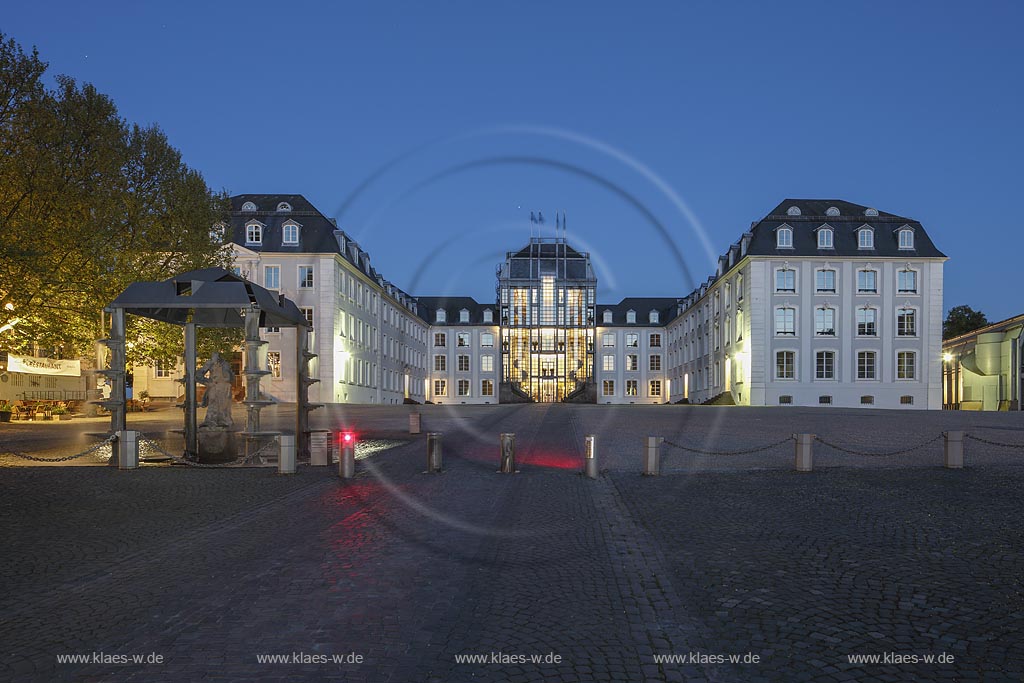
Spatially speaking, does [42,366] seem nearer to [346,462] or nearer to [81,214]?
[81,214]

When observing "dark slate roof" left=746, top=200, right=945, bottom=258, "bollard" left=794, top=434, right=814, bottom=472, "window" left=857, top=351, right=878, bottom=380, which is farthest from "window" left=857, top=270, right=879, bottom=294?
"bollard" left=794, top=434, right=814, bottom=472

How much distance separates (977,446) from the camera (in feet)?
74.1

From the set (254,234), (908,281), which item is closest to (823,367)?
(908,281)

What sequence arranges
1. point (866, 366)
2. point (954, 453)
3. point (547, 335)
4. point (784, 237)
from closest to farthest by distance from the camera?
1. point (954, 453)
2. point (784, 237)
3. point (866, 366)
4. point (547, 335)

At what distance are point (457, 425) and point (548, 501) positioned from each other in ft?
69.6

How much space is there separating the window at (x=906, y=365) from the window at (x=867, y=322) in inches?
105

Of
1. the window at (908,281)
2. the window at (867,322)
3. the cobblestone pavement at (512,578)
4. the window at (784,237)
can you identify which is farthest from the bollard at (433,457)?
the window at (908,281)

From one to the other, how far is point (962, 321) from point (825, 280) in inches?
1987

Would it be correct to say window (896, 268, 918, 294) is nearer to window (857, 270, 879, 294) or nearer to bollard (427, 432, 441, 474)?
window (857, 270, 879, 294)

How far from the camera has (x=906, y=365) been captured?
6153 centimetres

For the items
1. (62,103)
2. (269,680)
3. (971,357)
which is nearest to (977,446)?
(269,680)

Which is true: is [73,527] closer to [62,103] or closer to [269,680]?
[269,680]

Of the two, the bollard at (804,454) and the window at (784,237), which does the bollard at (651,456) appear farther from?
the window at (784,237)

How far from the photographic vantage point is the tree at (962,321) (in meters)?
99.4
